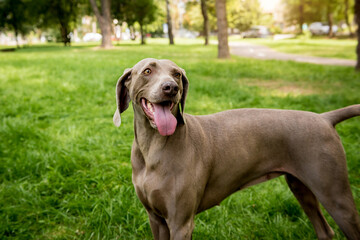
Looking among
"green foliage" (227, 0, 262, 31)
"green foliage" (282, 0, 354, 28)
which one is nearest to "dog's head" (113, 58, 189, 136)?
"green foliage" (282, 0, 354, 28)

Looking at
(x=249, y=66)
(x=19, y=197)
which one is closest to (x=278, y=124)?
(x=19, y=197)

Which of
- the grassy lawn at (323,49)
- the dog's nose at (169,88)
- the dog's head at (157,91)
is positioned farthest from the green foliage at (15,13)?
the dog's nose at (169,88)

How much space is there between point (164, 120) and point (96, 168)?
7.56ft

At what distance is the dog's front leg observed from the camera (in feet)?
7.61

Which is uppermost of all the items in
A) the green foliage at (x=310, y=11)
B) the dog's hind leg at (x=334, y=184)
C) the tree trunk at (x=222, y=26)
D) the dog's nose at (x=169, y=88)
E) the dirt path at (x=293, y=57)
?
the green foliage at (x=310, y=11)

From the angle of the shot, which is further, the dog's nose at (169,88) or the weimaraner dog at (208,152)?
the weimaraner dog at (208,152)

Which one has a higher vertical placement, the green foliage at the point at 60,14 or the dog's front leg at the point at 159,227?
the green foliage at the point at 60,14

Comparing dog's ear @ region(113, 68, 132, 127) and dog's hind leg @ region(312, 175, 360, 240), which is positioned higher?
dog's ear @ region(113, 68, 132, 127)

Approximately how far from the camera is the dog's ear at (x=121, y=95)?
217 cm

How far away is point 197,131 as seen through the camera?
227cm

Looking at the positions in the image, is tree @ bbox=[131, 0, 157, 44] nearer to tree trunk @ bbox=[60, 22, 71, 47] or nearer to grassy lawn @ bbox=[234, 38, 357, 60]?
tree trunk @ bbox=[60, 22, 71, 47]

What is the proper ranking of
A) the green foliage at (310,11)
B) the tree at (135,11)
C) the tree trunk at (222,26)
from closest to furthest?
the tree trunk at (222,26), the tree at (135,11), the green foliage at (310,11)

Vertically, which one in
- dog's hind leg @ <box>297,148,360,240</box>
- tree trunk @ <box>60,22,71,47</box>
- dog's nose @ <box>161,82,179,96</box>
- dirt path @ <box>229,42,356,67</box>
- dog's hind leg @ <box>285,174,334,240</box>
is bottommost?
dog's hind leg @ <box>285,174,334,240</box>

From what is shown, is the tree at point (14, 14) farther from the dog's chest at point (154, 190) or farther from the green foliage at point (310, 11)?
the dog's chest at point (154, 190)
